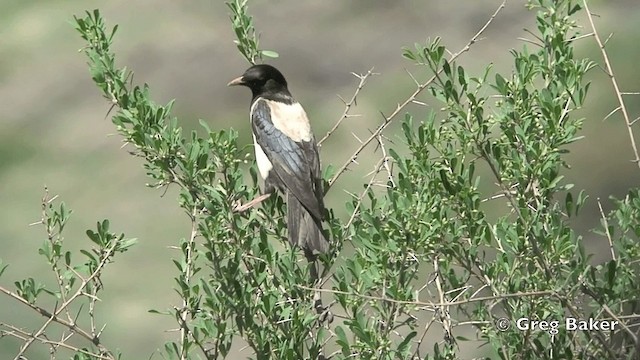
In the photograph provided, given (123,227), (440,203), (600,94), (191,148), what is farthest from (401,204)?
(123,227)

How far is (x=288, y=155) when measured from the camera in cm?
539

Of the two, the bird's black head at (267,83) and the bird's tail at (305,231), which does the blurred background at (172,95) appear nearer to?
the bird's black head at (267,83)

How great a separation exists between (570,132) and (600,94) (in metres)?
6.68

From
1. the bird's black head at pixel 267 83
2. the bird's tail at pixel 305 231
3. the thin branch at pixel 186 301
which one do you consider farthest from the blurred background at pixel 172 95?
the thin branch at pixel 186 301

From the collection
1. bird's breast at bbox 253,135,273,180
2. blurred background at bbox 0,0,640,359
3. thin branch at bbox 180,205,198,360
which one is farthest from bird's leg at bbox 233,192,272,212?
blurred background at bbox 0,0,640,359

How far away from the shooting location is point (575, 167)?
30.3 feet

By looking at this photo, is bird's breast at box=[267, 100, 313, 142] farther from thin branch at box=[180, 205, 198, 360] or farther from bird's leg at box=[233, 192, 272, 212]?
thin branch at box=[180, 205, 198, 360]

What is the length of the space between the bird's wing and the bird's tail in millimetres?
60

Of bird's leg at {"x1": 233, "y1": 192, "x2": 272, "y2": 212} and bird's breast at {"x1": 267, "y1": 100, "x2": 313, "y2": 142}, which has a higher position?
bird's breast at {"x1": 267, "y1": 100, "x2": 313, "y2": 142}

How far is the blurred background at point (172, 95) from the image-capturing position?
9555mm

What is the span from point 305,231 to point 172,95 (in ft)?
24.8

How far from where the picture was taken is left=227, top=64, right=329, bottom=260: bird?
Result: 4.45m

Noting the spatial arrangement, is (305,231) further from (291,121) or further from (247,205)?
(291,121)

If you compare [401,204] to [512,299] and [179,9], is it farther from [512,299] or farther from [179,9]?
[179,9]
